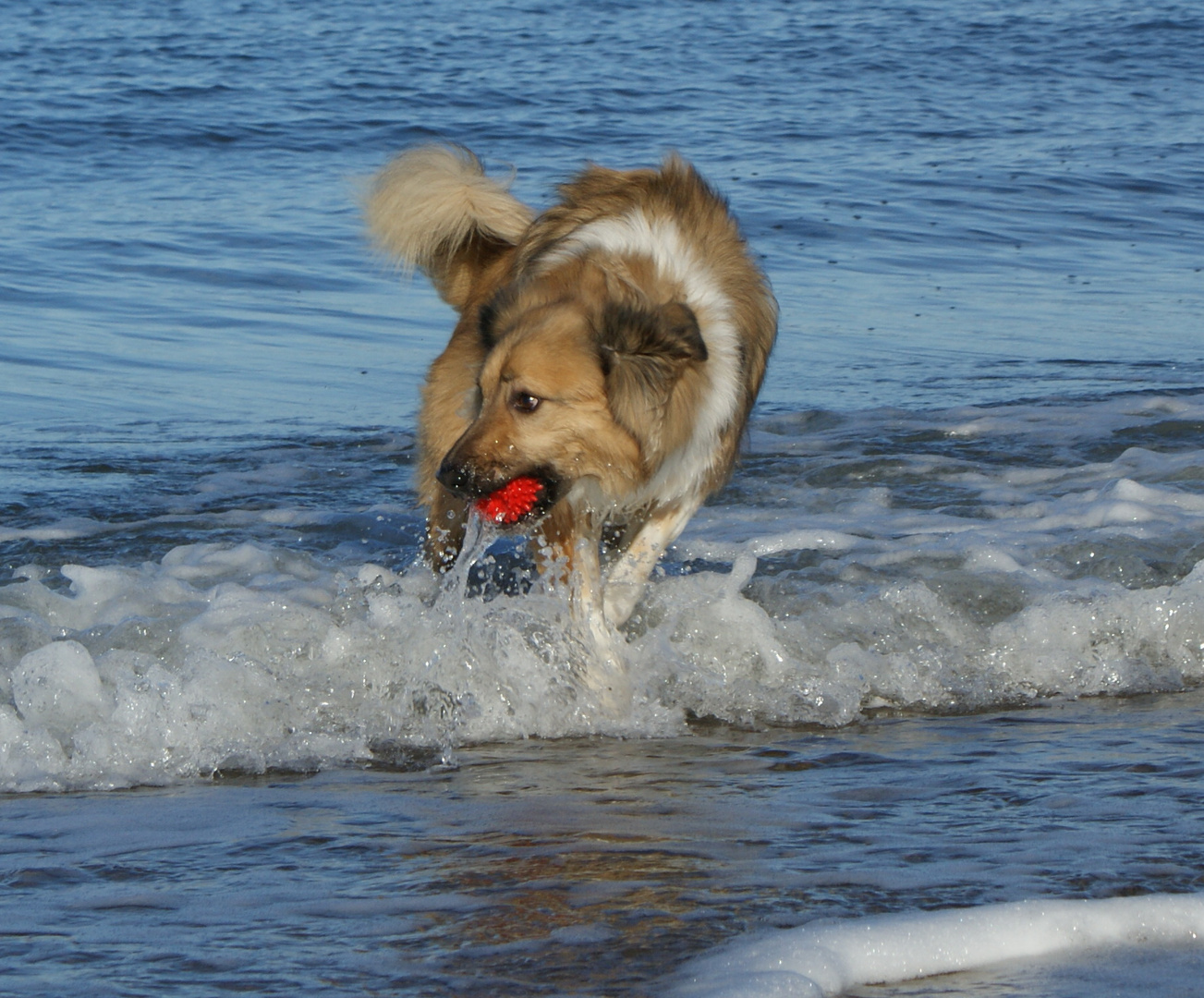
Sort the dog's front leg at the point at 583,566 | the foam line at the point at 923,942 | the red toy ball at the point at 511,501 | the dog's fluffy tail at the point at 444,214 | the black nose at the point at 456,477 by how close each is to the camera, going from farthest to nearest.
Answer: the dog's fluffy tail at the point at 444,214
the dog's front leg at the point at 583,566
the red toy ball at the point at 511,501
the black nose at the point at 456,477
the foam line at the point at 923,942

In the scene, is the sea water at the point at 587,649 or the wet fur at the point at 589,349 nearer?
the sea water at the point at 587,649

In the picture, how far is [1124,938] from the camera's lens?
2637 millimetres

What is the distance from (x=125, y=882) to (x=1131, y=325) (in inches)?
360

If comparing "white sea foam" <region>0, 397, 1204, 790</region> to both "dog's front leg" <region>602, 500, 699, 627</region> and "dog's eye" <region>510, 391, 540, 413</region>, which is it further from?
"dog's eye" <region>510, 391, 540, 413</region>

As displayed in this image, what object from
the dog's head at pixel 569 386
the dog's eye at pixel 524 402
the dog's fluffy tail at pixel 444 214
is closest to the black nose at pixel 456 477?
the dog's head at pixel 569 386

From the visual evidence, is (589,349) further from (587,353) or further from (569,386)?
(569,386)

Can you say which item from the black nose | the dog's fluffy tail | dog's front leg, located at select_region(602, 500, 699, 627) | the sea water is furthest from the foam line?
the dog's fluffy tail

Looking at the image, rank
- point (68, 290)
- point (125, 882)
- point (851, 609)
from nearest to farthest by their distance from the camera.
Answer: point (125, 882) → point (851, 609) → point (68, 290)

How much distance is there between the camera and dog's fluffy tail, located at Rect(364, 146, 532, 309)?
17.7 ft

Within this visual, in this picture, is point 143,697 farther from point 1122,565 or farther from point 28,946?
point 1122,565

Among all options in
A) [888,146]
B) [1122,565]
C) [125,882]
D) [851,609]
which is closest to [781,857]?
[125,882]

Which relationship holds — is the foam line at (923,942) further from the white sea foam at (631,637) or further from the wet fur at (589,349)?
the wet fur at (589,349)

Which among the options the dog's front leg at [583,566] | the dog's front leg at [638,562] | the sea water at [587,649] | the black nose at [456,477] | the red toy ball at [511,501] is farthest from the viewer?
the dog's front leg at [638,562]

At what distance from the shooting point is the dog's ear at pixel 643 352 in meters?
4.27
